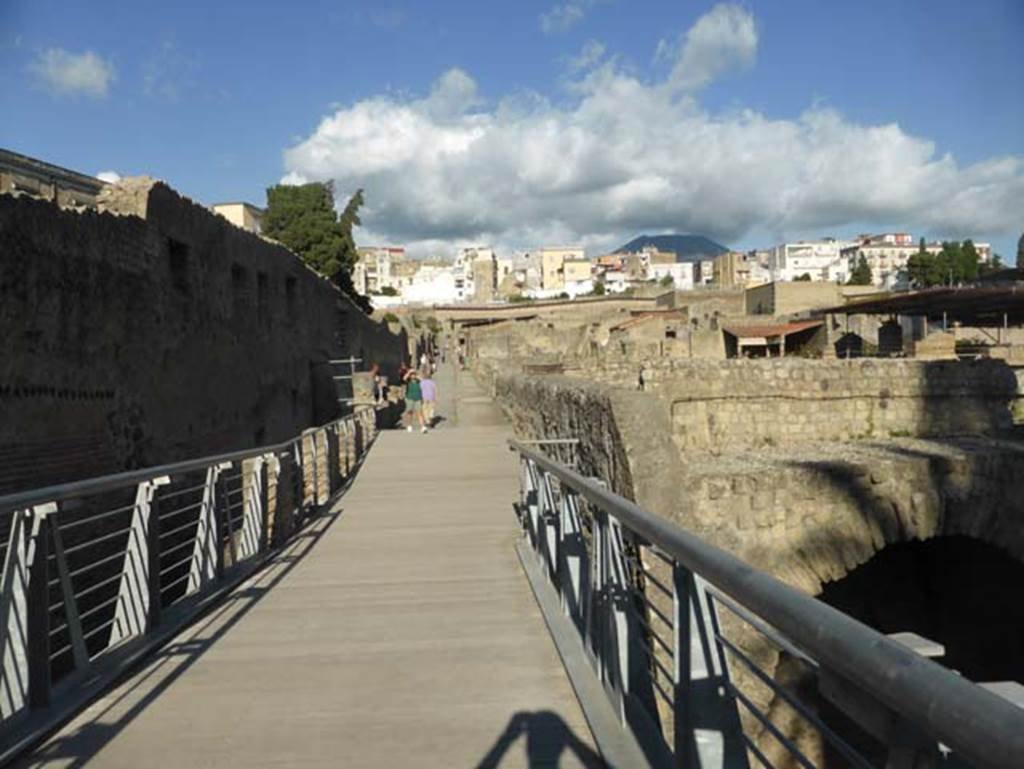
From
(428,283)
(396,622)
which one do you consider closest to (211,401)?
(396,622)

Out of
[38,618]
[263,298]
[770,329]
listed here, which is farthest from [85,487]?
[770,329]

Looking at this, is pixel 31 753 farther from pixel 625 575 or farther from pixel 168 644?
pixel 625 575

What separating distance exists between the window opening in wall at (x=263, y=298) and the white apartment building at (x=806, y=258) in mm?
141228

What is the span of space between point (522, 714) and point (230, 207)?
3251 inches

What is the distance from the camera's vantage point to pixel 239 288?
1546 centimetres

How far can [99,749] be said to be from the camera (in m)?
3.08

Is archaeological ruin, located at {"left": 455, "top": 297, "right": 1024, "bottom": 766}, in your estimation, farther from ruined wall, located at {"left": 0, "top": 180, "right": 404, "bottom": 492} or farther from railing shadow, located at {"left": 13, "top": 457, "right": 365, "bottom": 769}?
ruined wall, located at {"left": 0, "top": 180, "right": 404, "bottom": 492}

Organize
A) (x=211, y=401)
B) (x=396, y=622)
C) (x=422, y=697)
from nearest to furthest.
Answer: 1. (x=422, y=697)
2. (x=396, y=622)
3. (x=211, y=401)

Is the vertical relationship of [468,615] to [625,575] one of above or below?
below

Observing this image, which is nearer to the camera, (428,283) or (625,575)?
(625,575)

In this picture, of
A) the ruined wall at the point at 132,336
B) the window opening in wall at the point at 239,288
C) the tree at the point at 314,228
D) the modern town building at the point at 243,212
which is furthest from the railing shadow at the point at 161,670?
the modern town building at the point at 243,212

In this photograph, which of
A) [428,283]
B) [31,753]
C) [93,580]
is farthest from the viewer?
[428,283]

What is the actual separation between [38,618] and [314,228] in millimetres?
48821

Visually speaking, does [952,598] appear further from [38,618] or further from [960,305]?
[960,305]
